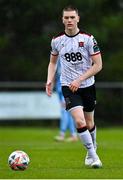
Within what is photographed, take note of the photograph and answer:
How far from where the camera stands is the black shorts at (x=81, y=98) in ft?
39.7

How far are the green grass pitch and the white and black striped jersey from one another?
137 centimetres

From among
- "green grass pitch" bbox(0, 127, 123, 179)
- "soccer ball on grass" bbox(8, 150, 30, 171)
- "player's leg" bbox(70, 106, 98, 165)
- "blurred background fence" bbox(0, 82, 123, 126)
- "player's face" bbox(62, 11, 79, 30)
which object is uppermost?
"player's face" bbox(62, 11, 79, 30)

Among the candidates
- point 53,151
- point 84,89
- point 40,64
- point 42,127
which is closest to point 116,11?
point 40,64

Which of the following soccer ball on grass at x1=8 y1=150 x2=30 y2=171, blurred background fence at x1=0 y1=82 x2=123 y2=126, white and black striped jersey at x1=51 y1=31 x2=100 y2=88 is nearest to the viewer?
soccer ball on grass at x1=8 y1=150 x2=30 y2=171

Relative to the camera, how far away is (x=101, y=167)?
12023 mm

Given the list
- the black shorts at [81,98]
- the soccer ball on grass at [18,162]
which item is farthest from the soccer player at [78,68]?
the soccer ball on grass at [18,162]

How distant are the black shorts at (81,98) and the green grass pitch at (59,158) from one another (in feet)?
3.09

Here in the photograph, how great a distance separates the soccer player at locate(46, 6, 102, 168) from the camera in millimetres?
11969

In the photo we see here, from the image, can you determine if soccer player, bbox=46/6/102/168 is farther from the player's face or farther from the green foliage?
the green foliage

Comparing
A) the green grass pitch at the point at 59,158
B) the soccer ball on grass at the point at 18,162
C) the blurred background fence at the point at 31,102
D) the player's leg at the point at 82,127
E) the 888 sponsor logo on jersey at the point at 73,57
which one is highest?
the 888 sponsor logo on jersey at the point at 73,57

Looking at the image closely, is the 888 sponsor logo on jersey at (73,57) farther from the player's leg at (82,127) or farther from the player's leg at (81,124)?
the player's leg at (82,127)

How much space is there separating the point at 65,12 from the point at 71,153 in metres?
3.99

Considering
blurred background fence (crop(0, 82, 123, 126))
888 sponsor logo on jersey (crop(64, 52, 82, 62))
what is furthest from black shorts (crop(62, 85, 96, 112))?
blurred background fence (crop(0, 82, 123, 126))

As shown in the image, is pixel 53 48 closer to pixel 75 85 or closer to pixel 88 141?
pixel 75 85
